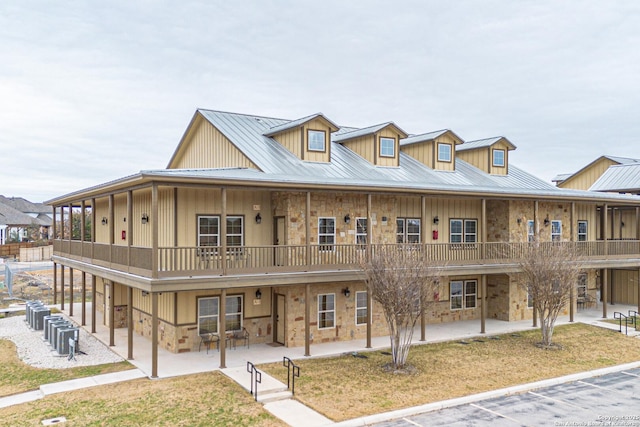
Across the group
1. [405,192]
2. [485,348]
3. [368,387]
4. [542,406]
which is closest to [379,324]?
[485,348]

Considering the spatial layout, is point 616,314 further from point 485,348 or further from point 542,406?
point 542,406

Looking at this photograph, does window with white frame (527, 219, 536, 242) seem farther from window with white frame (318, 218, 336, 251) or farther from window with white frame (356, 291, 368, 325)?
window with white frame (318, 218, 336, 251)

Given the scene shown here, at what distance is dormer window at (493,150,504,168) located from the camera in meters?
26.7

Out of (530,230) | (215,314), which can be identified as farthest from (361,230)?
(530,230)

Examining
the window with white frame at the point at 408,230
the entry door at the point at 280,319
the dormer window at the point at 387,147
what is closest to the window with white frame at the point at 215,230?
the entry door at the point at 280,319

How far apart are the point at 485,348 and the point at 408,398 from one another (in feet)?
20.9

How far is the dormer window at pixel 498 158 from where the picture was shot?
26.7 m

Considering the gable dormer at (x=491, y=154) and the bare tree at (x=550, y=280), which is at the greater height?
the gable dormer at (x=491, y=154)

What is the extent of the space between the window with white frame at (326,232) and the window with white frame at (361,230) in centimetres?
109

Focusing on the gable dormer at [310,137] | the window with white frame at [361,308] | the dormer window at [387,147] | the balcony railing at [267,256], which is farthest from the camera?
the dormer window at [387,147]

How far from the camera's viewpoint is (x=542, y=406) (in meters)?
12.2

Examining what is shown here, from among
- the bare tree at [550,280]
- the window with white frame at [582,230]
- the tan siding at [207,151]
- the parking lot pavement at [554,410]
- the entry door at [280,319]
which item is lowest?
the parking lot pavement at [554,410]

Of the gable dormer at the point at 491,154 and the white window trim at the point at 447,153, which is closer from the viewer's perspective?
the white window trim at the point at 447,153

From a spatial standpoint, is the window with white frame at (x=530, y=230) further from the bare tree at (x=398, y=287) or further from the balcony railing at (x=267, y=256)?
the bare tree at (x=398, y=287)
